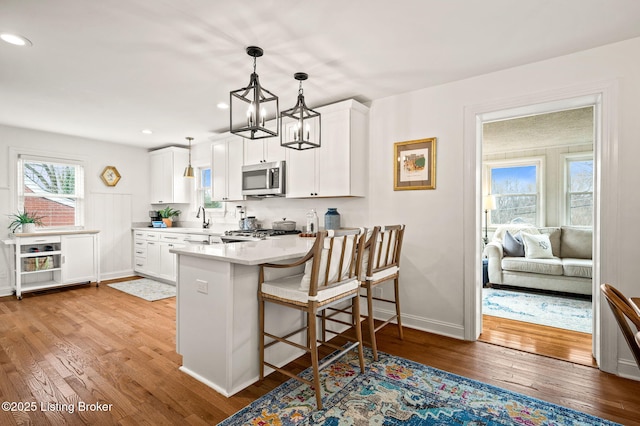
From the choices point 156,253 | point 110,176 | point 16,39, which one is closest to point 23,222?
point 110,176

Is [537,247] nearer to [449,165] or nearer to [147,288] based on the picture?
[449,165]

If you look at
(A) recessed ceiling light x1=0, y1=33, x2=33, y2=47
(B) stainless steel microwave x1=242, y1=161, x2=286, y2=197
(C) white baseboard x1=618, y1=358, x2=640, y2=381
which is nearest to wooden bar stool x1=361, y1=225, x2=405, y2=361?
(C) white baseboard x1=618, y1=358, x2=640, y2=381

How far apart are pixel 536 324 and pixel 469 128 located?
2204mm

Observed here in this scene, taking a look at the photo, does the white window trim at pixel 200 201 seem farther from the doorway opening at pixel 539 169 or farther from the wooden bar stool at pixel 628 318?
the wooden bar stool at pixel 628 318

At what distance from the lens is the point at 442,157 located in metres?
3.15

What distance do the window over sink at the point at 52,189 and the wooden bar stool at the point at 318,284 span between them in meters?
4.92

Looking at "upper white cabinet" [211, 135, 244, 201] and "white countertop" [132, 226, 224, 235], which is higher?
"upper white cabinet" [211, 135, 244, 201]

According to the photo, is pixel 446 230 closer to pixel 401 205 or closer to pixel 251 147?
pixel 401 205

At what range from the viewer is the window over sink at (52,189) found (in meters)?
4.89

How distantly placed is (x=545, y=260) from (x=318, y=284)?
13.6ft

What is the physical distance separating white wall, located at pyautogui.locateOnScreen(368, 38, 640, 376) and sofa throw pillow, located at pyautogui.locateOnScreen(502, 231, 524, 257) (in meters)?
2.59

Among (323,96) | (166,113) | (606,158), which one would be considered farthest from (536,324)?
(166,113)

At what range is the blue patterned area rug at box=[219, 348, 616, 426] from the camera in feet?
6.08

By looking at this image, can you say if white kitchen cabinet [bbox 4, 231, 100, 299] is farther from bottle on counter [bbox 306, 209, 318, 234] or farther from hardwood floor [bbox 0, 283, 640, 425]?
bottle on counter [bbox 306, 209, 318, 234]
